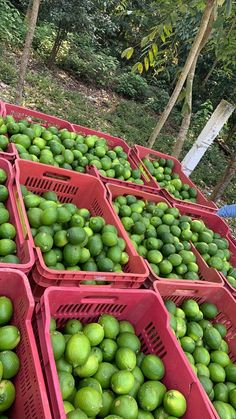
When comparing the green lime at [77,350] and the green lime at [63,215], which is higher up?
the green lime at [63,215]

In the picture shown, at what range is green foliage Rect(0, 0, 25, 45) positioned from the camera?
28.6 ft

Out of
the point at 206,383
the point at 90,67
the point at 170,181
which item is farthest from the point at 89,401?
the point at 90,67

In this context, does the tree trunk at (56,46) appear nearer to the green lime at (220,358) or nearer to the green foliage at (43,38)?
the green foliage at (43,38)

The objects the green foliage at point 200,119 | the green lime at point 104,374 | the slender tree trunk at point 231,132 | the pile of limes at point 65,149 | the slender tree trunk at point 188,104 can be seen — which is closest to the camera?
the green lime at point 104,374

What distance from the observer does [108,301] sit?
6.94ft

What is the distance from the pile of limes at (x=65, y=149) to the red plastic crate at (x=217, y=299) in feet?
4.69

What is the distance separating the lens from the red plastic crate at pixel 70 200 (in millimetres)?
2090

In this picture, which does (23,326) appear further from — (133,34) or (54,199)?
(133,34)

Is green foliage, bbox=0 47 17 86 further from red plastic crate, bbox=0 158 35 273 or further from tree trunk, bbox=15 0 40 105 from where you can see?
red plastic crate, bbox=0 158 35 273

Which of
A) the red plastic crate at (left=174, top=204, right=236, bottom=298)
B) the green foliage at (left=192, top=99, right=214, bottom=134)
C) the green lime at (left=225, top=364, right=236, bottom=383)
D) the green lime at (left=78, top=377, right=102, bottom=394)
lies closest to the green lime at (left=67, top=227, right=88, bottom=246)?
the green lime at (left=78, top=377, right=102, bottom=394)

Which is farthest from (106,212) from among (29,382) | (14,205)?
(29,382)

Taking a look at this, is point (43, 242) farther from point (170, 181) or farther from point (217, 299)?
point (170, 181)

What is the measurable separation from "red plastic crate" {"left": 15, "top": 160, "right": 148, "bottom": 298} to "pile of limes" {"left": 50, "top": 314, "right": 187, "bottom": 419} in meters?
0.26

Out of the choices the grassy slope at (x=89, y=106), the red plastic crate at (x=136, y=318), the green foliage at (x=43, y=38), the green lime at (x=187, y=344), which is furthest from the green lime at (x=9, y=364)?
the green foliage at (x=43, y=38)
